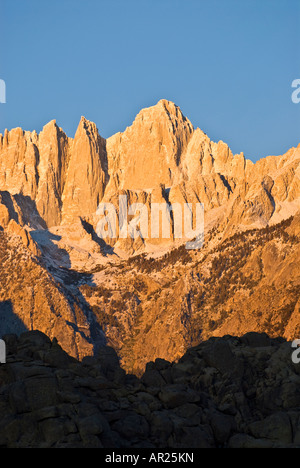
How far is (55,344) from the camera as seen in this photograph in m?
77.9

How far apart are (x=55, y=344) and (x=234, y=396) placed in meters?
16.7

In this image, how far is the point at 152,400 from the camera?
2655 inches

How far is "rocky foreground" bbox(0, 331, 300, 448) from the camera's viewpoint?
199 ft

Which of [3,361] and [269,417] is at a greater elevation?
[3,361]

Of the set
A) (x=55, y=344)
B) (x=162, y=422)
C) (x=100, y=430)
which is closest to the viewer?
(x=100, y=430)

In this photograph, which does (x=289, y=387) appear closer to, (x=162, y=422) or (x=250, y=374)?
(x=250, y=374)

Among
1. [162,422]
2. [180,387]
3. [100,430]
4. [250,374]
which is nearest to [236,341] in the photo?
[250,374]

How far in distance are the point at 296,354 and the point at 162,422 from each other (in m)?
18.5

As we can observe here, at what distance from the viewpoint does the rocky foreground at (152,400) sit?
6066 centimetres

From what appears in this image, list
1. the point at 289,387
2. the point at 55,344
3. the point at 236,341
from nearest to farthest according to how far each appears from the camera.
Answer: the point at 289,387
the point at 55,344
the point at 236,341

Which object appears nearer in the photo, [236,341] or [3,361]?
[3,361]

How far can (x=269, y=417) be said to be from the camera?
66188 mm
